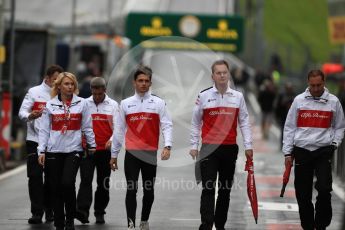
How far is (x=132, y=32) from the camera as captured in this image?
45.0m

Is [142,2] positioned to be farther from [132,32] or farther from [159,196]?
[159,196]

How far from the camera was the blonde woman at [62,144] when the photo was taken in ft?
46.7

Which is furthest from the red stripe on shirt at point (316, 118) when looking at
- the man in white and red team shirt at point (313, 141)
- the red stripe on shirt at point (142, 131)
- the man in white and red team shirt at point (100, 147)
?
the man in white and red team shirt at point (100, 147)

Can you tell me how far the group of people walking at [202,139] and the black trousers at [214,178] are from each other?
1 centimetres

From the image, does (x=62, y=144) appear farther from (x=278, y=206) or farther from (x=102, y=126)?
(x=278, y=206)

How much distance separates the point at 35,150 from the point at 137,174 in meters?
1.98

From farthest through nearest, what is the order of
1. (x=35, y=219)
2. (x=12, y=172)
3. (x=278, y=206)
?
(x=12, y=172), (x=278, y=206), (x=35, y=219)

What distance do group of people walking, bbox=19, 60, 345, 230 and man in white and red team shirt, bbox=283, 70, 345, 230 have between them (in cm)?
1

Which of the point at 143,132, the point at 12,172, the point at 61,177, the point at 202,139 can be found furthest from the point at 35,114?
the point at 12,172

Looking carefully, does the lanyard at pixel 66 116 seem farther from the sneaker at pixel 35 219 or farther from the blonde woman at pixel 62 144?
the sneaker at pixel 35 219

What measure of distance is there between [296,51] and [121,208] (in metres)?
95.1

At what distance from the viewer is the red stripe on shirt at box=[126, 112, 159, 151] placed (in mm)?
14398

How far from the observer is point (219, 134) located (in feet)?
46.4

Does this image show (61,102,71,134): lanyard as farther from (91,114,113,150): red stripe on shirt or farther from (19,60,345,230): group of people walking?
(91,114,113,150): red stripe on shirt
